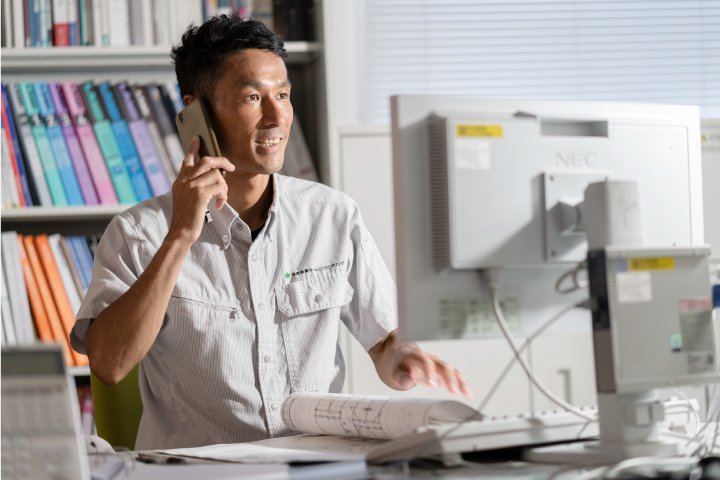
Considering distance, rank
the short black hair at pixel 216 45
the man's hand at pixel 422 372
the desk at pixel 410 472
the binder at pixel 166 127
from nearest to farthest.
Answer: the desk at pixel 410 472 < the man's hand at pixel 422 372 < the short black hair at pixel 216 45 < the binder at pixel 166 127

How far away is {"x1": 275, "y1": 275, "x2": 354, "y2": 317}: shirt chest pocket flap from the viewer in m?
1.49

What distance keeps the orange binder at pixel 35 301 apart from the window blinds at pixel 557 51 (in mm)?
1123

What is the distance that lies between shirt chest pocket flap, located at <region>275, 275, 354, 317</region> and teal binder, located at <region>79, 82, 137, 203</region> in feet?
2.31

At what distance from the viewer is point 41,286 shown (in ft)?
6.31

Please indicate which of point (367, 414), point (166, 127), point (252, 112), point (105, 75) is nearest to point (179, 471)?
point (367, 414)

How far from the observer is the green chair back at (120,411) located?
1476 mm

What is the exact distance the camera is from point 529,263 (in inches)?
36.5

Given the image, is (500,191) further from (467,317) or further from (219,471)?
(219,471)

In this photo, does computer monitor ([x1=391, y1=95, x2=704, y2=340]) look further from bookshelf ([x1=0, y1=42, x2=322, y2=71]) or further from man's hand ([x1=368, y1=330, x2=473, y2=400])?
bookshelf ([x1=0, y1=42, x2=322, y2=71])

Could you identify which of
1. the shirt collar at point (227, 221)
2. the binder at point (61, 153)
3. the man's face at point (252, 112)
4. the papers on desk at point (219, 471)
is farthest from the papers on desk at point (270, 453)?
the binder at point (61, 153)

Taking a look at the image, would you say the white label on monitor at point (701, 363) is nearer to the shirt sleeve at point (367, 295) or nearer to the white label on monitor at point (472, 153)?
the white label on monitor at point (472, 153)

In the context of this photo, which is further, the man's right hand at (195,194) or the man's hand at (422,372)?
the man's right hand at (195,194)

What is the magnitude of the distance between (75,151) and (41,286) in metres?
A: 0.37

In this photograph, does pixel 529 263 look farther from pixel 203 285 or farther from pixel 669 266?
pixel 203 285
